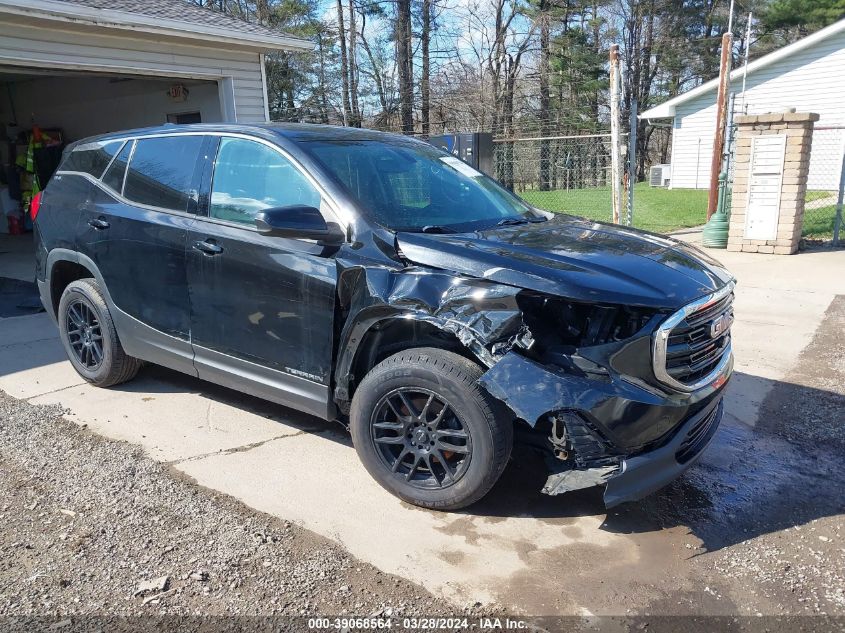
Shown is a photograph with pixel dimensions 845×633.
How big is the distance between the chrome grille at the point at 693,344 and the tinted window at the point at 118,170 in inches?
149

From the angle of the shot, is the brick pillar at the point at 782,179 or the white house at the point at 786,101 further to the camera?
the white house at the point at 786,101

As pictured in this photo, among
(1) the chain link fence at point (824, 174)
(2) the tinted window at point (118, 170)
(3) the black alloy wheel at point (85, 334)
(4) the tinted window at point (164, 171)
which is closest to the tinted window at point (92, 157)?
(2) the tinted window at point (118, 170)

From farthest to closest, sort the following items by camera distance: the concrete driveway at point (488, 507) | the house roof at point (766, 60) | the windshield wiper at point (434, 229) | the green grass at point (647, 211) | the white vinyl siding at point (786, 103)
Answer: the white vinyl siding at point (786, 103), the house roof at point (766, 60), the green grass at point (647, 211), the windshield wiper at point (434, 229), the concrete driveway at point (488, 507)

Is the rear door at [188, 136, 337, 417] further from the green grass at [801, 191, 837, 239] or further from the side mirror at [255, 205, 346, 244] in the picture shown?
the green grass at [801, 191, 837, 239]

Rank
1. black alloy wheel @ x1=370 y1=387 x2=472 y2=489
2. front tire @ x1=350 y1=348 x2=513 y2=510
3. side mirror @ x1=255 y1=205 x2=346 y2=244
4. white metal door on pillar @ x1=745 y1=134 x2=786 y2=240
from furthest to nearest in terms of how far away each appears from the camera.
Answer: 1. white metal door on pillar @ x1=745 y1=134 x2=786 y2=240
2. side mirror @ x1=255 y1=205 x2=346 y2=244
3. black alloy wheel @ x1=370 y1=387 x2=472 y2=489
4. front tire @ x1=350 y1=348 x2=513 y2=510

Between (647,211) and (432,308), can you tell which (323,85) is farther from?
(432,308)

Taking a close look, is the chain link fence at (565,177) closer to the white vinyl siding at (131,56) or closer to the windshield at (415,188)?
the white vinyl siding at (131,56)

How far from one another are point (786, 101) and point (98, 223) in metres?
23.6

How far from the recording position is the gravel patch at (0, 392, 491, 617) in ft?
8.68

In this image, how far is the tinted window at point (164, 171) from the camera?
420cm

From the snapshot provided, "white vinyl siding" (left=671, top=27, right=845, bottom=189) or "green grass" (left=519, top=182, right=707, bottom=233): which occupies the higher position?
"white vinyl siding" (left=671, top=27, right=845, bottom=189)

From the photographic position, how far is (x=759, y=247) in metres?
9.92

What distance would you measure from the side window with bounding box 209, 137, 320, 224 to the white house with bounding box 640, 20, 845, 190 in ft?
61.2

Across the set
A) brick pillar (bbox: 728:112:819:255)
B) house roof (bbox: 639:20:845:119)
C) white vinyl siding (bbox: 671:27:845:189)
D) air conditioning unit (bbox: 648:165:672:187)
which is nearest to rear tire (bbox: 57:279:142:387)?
brick pillar (bbox: 728:112:819:255)
